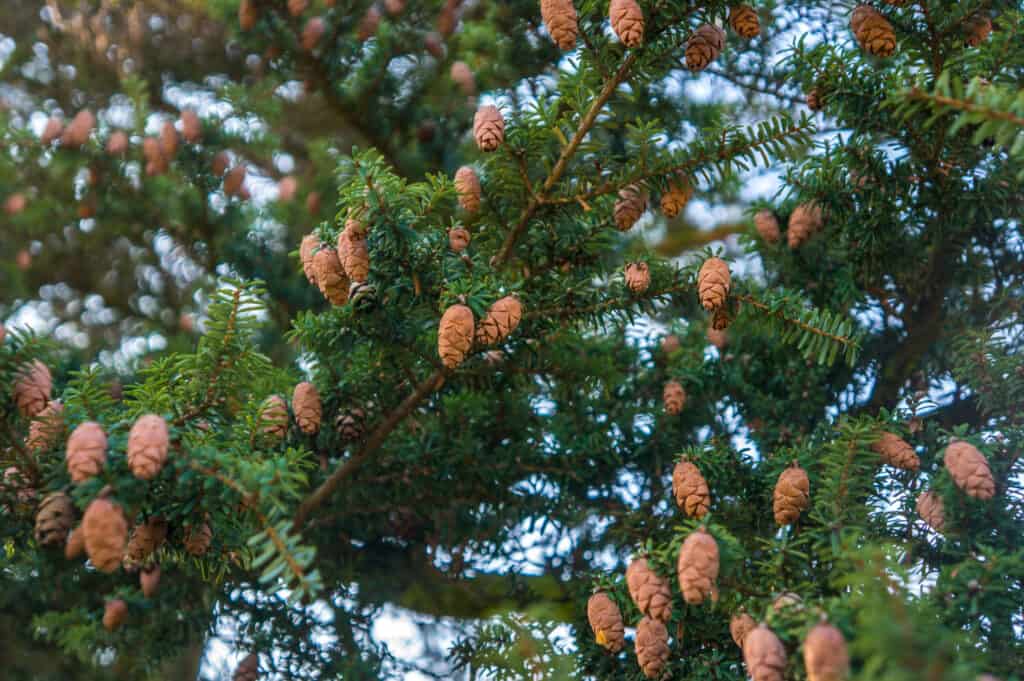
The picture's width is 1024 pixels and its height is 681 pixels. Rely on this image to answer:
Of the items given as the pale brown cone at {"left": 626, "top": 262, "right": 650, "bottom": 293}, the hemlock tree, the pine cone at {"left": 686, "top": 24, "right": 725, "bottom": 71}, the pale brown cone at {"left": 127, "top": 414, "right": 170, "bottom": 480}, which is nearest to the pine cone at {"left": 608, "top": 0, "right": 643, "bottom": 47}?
the hemlock tree

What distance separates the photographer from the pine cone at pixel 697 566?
124 cm

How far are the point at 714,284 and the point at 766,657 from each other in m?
0.69

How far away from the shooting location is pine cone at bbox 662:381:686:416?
80.0 inches

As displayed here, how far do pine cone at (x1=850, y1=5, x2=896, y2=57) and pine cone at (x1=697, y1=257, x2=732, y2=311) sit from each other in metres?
0.45

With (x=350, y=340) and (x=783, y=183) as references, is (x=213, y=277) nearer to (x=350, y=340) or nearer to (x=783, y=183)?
(x=350, y=340)

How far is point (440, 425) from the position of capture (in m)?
2.09

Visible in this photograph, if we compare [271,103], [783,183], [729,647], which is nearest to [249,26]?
[271,103]

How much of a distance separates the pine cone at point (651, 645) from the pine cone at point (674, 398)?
2.37 feet

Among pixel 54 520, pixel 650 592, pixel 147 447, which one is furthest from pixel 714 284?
pixel 54 520

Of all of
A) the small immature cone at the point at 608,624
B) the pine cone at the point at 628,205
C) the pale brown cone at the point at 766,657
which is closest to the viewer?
the pale brown cone at the point at 766,657

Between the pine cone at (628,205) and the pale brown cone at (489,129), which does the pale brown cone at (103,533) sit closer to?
the pale brown cone at (489,129)

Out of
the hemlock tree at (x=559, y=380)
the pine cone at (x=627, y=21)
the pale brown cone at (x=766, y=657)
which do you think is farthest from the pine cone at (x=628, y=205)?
the pale brown cone at (x=766, y=657)

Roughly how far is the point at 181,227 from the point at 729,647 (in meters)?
2.05

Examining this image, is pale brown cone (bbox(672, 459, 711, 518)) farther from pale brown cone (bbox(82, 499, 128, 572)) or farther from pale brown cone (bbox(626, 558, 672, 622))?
pale brown cone (bbox(82, 499, 128, 572))
